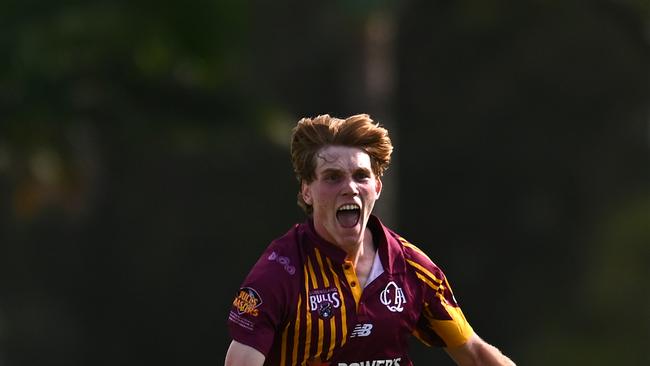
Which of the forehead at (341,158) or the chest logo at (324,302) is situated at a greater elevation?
the forehead at (341,158)

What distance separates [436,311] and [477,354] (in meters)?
0.28

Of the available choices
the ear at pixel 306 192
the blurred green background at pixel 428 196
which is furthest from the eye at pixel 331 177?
the blurred green background at pixel 428 196

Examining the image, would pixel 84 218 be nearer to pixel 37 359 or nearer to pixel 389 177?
pixel 37 359

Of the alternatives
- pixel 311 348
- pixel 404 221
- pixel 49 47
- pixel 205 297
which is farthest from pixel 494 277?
pixel 311 348

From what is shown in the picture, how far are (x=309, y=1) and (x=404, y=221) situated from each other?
3.80 metres

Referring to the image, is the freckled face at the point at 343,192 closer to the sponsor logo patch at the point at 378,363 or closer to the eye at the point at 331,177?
the eye at the point at 331,177

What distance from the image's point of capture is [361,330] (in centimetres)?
722

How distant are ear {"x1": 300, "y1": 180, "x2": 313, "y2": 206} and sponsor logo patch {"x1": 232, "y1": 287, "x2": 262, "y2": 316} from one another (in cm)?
45

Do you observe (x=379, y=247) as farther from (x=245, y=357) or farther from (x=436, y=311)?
(x=245, y=357)

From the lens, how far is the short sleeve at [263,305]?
7055 millimetres

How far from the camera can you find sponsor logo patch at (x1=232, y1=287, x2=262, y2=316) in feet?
23.2

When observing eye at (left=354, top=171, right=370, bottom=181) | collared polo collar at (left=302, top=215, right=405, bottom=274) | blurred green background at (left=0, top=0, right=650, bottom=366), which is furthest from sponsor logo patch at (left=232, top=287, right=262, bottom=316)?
blurred green background at (left=0, top=0, right=650, bottom=366)

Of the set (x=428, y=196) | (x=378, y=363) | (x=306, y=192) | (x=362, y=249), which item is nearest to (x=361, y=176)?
(x=306, y=192)

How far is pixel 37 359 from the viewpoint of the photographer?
100 ft
